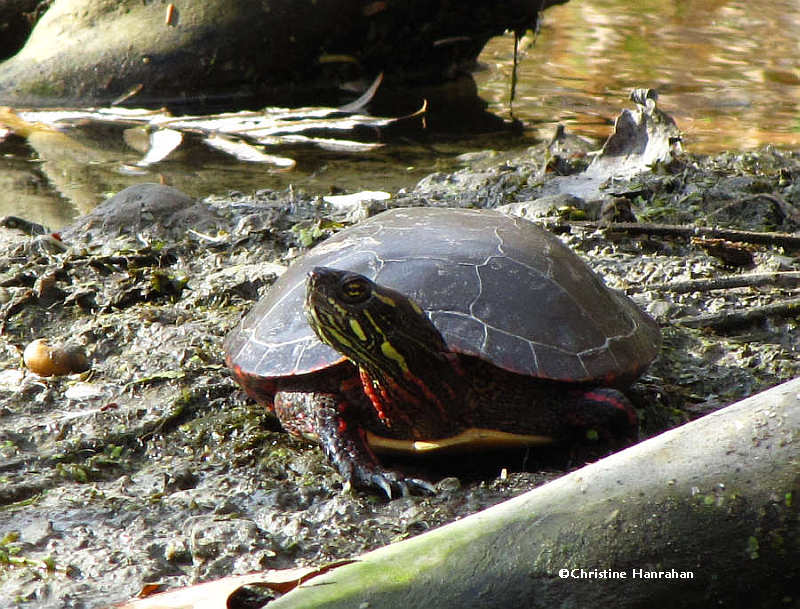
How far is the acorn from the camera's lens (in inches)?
146

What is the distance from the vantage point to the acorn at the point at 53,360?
371 cm

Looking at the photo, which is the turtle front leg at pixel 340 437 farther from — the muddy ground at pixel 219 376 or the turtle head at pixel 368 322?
the turtle head at pixel 368 322

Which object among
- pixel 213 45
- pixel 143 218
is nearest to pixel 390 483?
pixel 143 218

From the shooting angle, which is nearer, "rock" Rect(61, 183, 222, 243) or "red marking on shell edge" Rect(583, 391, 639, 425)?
"red marking on shell edge" Rect(583, 391, 639, 425)

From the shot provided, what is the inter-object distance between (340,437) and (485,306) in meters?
0.59

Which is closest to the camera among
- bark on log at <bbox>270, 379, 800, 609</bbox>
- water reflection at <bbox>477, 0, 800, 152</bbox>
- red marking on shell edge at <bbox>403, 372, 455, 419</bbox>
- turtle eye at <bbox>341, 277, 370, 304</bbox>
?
bark on log at <bbox>270, 379, 800, 609</bbox>

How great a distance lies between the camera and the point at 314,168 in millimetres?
7367

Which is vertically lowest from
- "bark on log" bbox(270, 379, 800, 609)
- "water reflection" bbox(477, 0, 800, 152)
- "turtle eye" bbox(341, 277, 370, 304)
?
"water reflection" bbox(477, 0, 800, 152)

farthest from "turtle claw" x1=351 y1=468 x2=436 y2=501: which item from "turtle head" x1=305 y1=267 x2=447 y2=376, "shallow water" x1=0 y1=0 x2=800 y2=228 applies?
"shallow water" x1=0 y1=0 x2=800 y2=228

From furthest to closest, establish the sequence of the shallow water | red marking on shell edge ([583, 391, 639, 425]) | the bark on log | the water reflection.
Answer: the water reflection, the shallow water, red marking on shell edge ([583, 391, 639, 425]), the bark on log

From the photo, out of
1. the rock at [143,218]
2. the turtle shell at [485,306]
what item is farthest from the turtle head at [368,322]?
the rock at [143,218]

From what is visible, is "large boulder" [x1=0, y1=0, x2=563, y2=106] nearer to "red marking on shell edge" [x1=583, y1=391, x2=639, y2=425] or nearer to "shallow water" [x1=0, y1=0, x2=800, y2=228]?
"shallow water" [x1=0, y1=0, x2=800, y2=228]

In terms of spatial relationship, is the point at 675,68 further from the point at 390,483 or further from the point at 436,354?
the point at 390,483

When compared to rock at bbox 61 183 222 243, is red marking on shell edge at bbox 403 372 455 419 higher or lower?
higher
